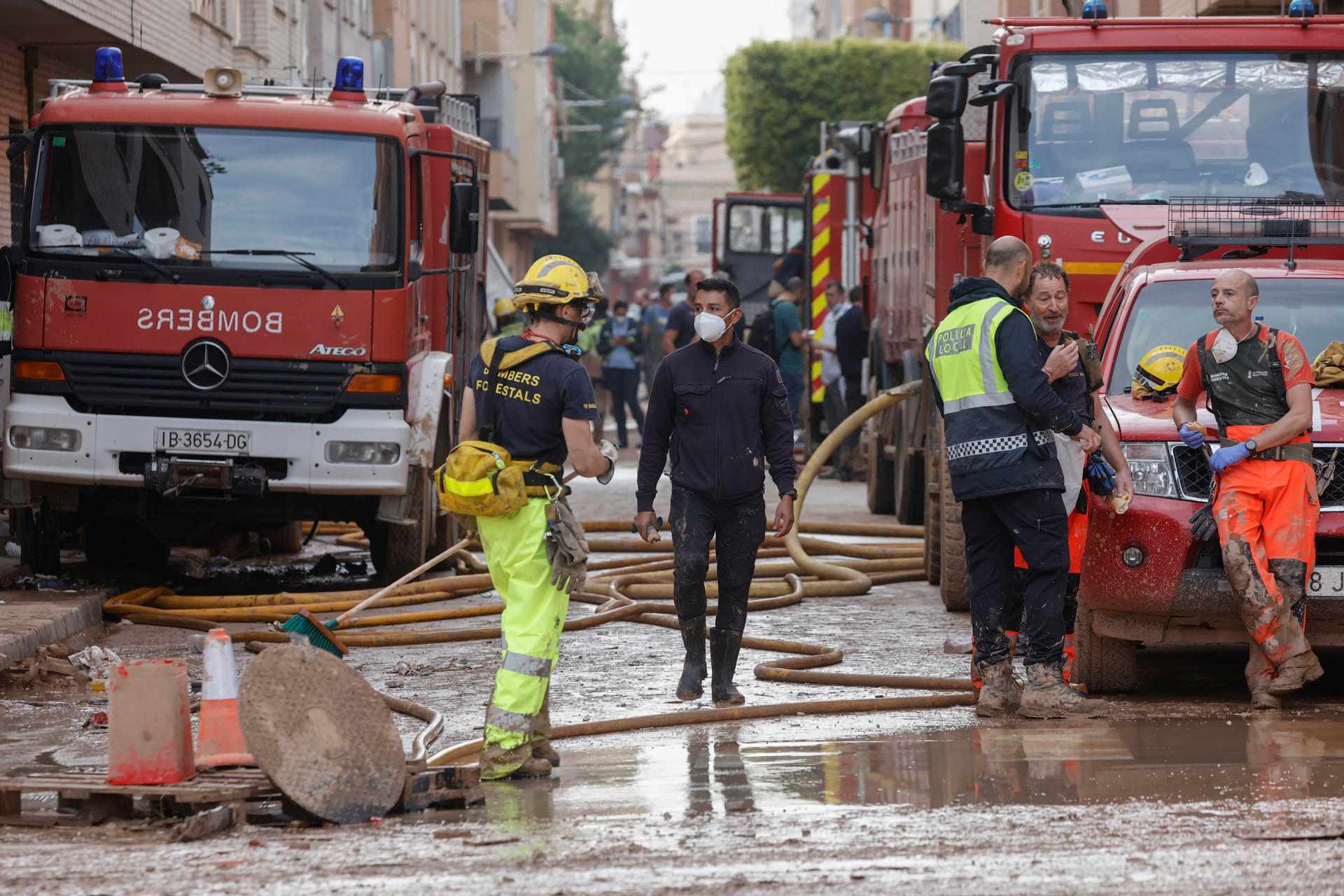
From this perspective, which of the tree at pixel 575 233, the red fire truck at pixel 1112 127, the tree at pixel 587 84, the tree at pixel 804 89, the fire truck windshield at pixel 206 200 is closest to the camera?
the red fire truck at pixel 1112 127

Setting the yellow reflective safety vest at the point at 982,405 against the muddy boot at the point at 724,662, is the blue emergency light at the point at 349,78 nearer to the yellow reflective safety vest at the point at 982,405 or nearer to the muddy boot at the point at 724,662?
the muddy boot at the point at 724,662

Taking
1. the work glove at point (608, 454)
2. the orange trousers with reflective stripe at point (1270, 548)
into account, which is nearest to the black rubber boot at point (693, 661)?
the work glove at point (608, 454)

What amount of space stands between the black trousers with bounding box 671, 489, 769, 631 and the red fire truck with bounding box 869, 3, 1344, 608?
2942 mm

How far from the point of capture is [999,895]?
529 cm

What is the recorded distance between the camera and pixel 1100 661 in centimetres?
882

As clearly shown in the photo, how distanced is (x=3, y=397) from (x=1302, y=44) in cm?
772

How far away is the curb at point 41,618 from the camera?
10406 millimetres

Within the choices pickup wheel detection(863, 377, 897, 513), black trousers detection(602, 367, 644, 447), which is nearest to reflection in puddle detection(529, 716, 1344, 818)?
pickup wheel detection(863, 377, 897, 513)

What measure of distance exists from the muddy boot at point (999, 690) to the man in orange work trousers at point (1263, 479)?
35.8 inches

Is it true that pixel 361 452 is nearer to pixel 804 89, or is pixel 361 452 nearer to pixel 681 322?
pixel 681 322

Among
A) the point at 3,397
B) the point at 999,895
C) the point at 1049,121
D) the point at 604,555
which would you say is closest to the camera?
the point at 999,895

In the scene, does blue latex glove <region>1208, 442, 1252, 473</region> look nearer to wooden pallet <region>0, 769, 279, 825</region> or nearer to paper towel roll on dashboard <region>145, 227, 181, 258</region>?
wooden pallet <region>0, 769, 279, 825</region>

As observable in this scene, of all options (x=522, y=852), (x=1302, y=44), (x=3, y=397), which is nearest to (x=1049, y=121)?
(x=1302, y=44)

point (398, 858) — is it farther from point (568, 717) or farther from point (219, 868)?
point (568, 717)
